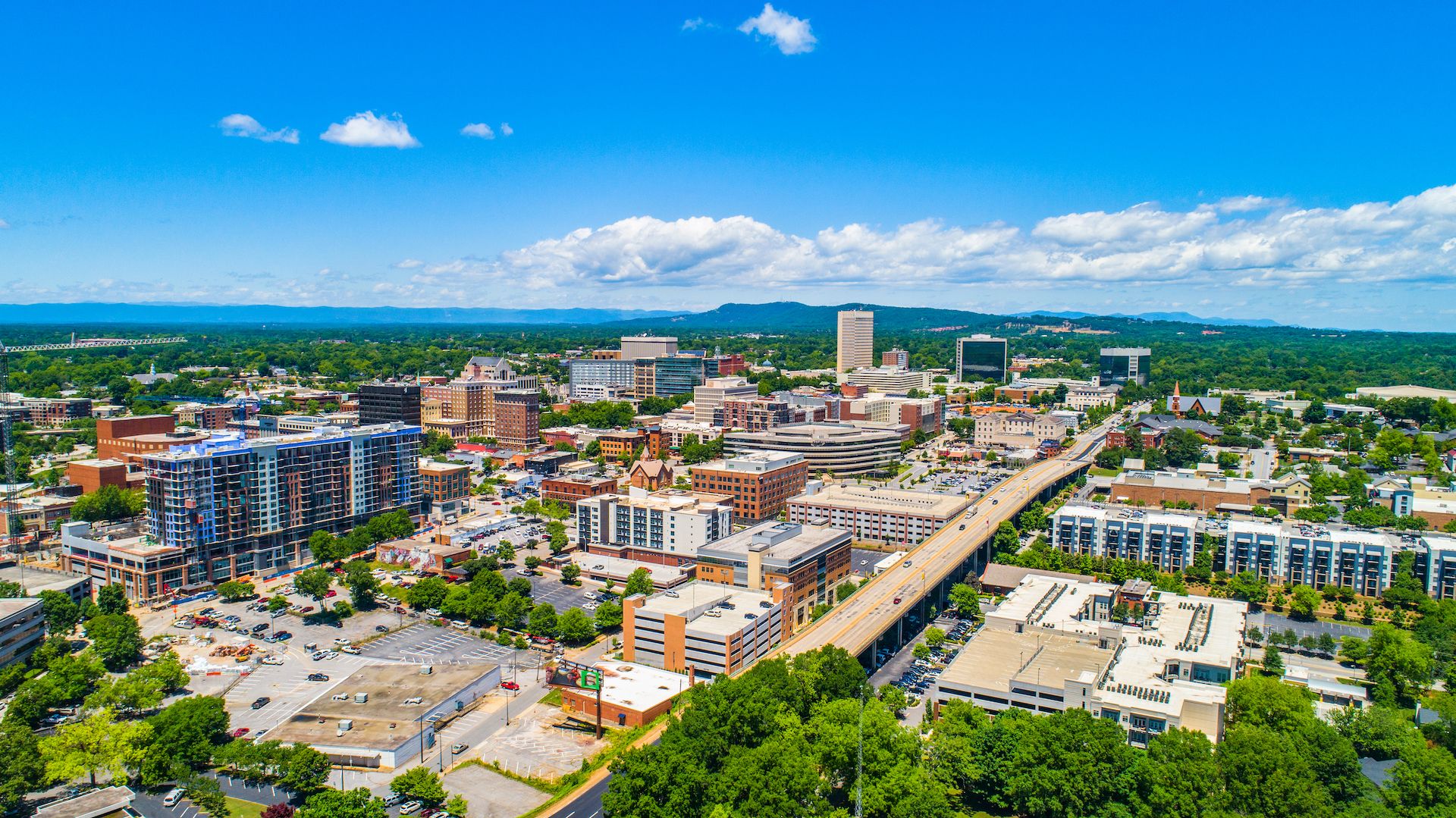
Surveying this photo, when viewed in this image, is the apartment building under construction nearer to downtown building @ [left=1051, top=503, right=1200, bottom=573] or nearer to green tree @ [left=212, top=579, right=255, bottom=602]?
green tree @ [left=212, top=579, right=255, bottom=602]

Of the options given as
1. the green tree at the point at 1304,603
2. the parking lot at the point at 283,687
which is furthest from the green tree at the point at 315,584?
the green tree at the point at 1304,603

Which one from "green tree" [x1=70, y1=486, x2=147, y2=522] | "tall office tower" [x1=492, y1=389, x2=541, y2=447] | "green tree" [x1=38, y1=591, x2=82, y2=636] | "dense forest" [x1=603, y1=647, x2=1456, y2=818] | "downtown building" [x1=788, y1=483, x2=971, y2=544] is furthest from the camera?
"tall office tower" [x1=492, y1=389, x2=541, y2=447]

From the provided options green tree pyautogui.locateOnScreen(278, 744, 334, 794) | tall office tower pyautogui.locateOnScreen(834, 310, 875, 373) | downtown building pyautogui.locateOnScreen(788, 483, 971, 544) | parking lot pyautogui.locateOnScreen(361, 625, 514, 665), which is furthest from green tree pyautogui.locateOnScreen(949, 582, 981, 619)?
tall office tower pyautogui.locateOnScreen(834, 310, 875, 373)

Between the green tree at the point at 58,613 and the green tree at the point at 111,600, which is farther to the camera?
the green tree at the point at 111,600

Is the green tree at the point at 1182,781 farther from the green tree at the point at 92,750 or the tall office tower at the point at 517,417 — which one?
the tall office tower at the point at 517,417

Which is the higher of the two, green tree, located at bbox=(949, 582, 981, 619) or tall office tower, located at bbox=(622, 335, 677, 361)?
tall office tower, located at bbox=(622, 335, 677, 361)

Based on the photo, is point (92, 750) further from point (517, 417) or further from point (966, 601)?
point (517, 417)
